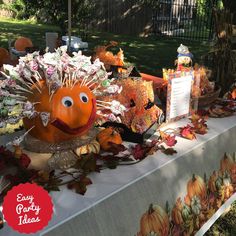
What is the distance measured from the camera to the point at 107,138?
4.99 ft

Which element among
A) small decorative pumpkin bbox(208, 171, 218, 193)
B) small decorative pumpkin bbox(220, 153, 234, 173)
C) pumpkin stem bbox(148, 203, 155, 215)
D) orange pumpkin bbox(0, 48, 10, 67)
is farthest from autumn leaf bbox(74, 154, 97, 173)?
orange pumpkin bbox(0, 48, 10, 67)

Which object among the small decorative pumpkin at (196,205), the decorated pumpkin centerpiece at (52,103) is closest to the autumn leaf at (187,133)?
the small decorative pumpkin at (196,205)

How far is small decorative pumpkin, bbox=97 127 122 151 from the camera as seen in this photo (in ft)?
4.94

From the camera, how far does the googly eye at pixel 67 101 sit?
1.33m

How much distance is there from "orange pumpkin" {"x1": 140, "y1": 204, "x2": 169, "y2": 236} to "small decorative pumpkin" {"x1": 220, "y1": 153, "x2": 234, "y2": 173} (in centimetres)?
57

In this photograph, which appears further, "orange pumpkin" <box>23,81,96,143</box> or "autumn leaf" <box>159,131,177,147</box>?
"autumn leaf" <box>159,131,177,147</box>

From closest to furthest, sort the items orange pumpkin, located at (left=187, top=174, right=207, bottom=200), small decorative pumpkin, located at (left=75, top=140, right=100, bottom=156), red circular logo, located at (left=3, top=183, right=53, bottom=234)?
red circular logo, located at (left=3, top=183, right=53, bottom=234)
small decorative pumpkin, located at (left=75, top=140, right=100, bottom=156)
orange pumpkin, located at (left=187, top=174, right=207, bottom=200)

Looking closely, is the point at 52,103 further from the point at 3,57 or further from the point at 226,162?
the point at 3,57

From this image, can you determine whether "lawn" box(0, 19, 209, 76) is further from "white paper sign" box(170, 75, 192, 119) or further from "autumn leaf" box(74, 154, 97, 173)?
"autumn leaf" box(74, 154, 97, 173)

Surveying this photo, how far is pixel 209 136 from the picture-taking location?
1.82 meters

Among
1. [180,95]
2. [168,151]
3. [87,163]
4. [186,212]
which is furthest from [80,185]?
[180,95]

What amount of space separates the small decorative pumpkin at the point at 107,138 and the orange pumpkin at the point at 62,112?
5.3 inches

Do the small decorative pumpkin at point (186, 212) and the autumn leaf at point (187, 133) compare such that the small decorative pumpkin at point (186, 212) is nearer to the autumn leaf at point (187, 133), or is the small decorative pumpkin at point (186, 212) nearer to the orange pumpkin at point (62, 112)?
the autumn leaf at point (187, 133)

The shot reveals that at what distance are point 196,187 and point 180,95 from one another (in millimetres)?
439
